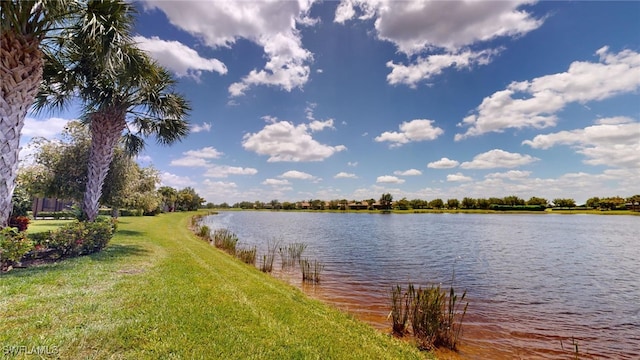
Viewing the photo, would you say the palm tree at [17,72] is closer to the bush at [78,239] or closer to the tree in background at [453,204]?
the bush at [78,239]

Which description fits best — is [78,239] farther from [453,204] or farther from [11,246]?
[453,204]

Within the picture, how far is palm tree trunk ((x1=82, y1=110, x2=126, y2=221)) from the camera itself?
40.8 ft

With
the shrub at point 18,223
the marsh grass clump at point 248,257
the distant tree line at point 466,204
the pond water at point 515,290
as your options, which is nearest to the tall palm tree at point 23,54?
the shrub at point 18,223

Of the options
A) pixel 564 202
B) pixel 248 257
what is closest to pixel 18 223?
pixel 248 257

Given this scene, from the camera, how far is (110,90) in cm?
1256

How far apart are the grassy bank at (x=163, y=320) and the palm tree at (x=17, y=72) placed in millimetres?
2739

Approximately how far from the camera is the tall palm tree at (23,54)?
7461 mm

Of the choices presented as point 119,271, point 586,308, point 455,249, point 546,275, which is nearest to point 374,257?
A: point 455,249

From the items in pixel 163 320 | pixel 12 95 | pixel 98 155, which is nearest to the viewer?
pixel 163 320

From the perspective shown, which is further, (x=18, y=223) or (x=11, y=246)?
(x=18, y=223)

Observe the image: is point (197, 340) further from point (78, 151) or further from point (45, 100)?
point (78, 151)

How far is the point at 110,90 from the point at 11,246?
25.7 feet

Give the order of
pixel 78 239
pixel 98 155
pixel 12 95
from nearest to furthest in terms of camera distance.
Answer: pixel 12 95, pixel 78 239, pixel 98 155

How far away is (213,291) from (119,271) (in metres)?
3.33
